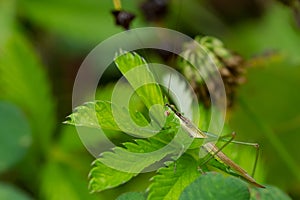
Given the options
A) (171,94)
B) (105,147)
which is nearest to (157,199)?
(171,94)

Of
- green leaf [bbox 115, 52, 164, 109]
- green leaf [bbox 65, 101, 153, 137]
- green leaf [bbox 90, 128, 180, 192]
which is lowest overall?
green leaf [bbox 90, 128, 180, 192]

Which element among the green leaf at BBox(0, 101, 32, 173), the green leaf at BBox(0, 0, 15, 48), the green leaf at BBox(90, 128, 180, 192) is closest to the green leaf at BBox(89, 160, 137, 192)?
the green leaf at BBox(90, 128, 180, 192)

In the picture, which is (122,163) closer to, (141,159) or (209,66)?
(141,159)

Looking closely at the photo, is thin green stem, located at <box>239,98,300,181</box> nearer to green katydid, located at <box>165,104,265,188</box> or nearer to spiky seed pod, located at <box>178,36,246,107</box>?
spiky seed pod, located at <box>178,36,246,107</box>

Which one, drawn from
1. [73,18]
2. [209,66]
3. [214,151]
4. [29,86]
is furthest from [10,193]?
[73,18]

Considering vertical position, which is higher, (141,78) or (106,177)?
(141,78)

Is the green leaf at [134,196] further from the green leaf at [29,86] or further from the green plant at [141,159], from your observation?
the green leaf at [29,86]
